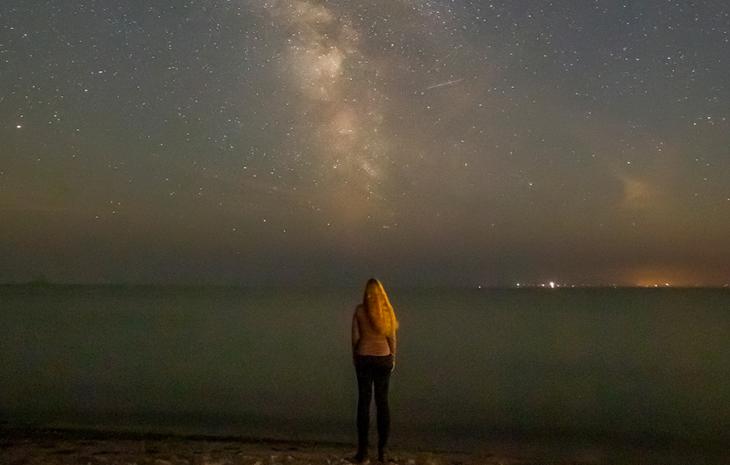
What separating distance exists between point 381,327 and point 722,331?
6151 centimetres

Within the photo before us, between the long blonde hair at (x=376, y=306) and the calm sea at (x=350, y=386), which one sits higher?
the long blonde hair at (x=376, y=306)

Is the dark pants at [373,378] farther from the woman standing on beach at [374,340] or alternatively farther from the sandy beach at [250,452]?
the sandy beach at [250,452]

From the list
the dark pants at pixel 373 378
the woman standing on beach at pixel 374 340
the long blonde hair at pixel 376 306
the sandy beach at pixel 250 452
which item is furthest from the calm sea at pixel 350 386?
the long blonde hair at pixel 376 306

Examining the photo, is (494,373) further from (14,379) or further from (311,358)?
(14,379)

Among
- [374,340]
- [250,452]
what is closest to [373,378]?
[374,340]

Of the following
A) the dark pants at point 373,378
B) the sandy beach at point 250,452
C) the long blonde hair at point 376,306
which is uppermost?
the long blonde hair at point 376,306

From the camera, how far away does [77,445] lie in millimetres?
11289

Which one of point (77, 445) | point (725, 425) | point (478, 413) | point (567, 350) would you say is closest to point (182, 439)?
point (77, 445)

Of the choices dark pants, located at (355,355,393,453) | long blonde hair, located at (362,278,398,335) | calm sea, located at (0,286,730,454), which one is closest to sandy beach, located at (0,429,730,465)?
dark pants, located at (355,355,393,453)

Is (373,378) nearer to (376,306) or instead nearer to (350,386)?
(376,306)

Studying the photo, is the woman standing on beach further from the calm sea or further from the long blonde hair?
the calm sea

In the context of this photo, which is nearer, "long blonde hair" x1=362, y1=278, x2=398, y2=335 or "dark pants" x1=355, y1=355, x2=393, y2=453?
"long blonde hair" x1=362, y1=278, x2=398, y2=335

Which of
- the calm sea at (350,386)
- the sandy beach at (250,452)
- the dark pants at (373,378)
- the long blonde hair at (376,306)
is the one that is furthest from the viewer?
the calm sea at (350,386)

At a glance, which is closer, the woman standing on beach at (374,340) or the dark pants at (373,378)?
the woman standing on beach at (374,340)
